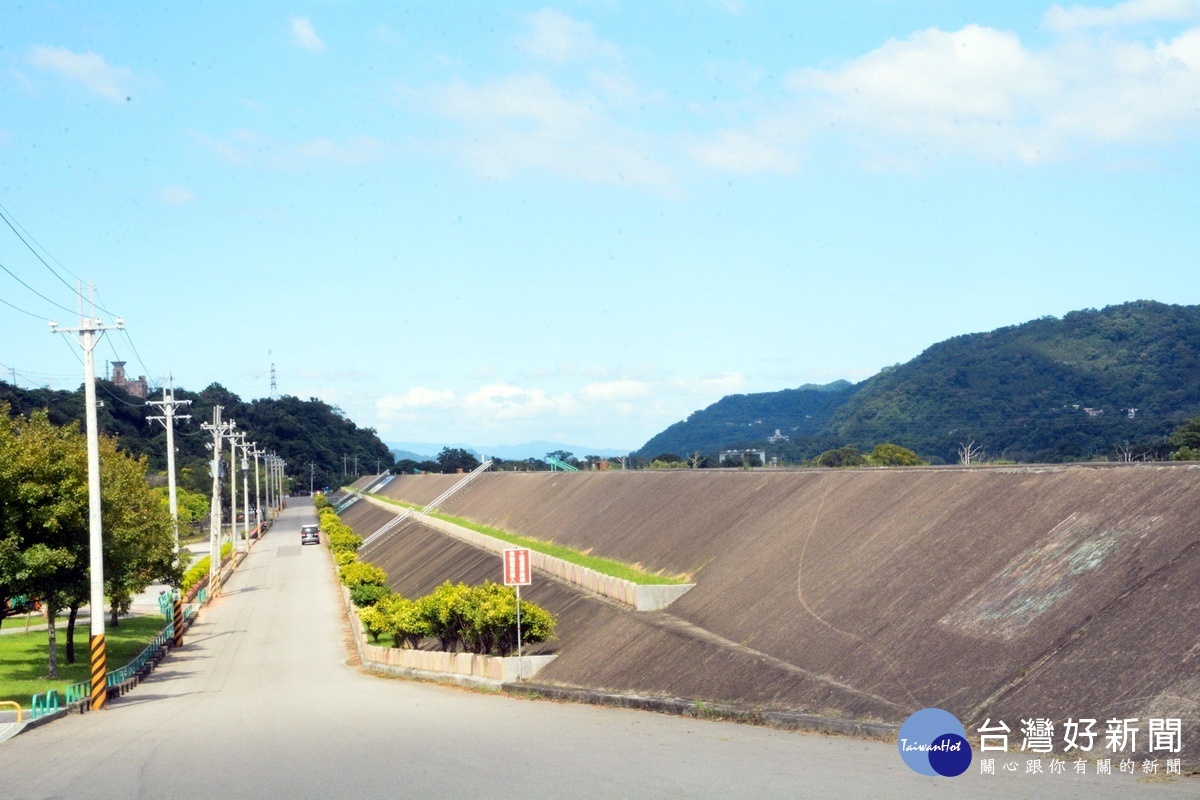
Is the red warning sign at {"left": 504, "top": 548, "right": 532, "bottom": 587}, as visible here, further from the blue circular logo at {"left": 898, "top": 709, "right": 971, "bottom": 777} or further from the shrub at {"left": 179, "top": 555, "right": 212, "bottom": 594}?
the shrub at {"left": 179, "top": 555, "right": 212, "bottom": 594}

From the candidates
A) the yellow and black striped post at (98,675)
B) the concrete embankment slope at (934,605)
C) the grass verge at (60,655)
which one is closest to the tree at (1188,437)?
the concrete embankment slope at (934,605)

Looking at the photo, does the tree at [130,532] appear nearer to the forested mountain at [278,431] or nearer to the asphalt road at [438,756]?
the asphalt road at [438,756]

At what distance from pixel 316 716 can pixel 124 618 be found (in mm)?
28502

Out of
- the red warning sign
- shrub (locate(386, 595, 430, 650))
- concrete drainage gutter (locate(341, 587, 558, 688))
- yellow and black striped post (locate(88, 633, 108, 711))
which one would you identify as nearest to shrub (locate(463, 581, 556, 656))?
concrete drainage gutter (locate(341, 587, 558, 688))

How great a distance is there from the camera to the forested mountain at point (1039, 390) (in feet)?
188

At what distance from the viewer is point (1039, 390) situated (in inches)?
2869

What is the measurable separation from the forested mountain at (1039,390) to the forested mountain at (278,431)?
2616 inches

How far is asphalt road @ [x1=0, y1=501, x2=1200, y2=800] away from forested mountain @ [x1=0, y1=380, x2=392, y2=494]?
94026 millimetres

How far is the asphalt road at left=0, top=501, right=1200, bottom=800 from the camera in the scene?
10656mm

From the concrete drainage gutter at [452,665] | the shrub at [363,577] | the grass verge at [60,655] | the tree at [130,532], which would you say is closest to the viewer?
the concrete drainage gutter at [452,665]

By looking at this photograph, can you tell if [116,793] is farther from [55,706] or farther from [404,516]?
[404,516]

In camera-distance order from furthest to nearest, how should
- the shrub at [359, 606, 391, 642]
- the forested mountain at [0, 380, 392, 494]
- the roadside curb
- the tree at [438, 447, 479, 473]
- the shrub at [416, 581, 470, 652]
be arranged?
the tree at [438, 447, 479, 473]
the forested mountain at [0, 380, 392, 494]
the shrub at [359, 606, 391, 642]
the shrub at [416, 581, 470, 652]
the roadside curb

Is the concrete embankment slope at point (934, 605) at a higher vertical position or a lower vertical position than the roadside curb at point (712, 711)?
higher

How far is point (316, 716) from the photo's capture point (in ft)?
61.6
